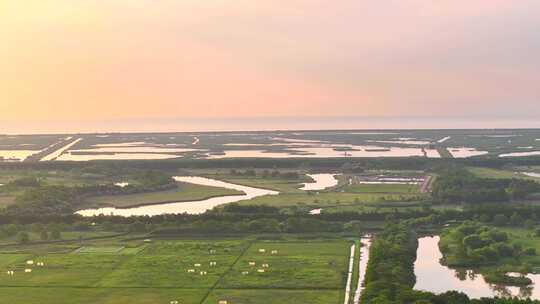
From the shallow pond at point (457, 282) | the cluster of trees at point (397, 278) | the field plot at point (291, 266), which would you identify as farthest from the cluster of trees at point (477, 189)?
the shallow pond at point (457, 282)

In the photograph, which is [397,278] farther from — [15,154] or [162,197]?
[15,154]

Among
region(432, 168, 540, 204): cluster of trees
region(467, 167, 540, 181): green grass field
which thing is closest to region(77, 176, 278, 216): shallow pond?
region(432, 168, 540, 204): cluster of trees

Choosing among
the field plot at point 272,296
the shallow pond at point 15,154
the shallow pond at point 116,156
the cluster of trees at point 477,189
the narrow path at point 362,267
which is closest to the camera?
the field plot at point 272,296

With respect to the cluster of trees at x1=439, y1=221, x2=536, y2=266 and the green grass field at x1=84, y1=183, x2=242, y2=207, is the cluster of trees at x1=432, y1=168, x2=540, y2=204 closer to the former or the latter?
the cluster of trees at x1=439, y1=221, x2=536, y2=266

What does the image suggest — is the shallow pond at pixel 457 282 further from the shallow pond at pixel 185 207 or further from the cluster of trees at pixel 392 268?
the shallow pond at pixel 185 207

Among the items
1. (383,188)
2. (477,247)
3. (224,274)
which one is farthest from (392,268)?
(383,188)

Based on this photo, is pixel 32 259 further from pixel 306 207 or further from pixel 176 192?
pixel 176 192

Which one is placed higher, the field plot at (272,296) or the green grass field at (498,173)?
the green grass field at (498,173)
